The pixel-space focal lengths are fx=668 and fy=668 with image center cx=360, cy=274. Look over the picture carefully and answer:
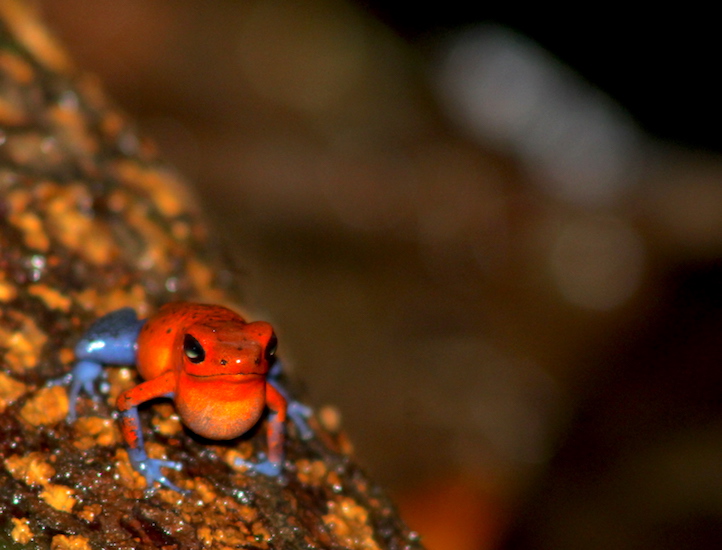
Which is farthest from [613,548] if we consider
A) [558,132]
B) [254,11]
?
[254,11]

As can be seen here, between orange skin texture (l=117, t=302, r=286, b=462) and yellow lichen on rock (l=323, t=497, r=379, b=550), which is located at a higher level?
orange skin texture (l=117, t=302, r=286, b=462)

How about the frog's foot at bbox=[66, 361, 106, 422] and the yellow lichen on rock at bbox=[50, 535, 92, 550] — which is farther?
the frog's foot at bbox=[66, 361, 106, 422]

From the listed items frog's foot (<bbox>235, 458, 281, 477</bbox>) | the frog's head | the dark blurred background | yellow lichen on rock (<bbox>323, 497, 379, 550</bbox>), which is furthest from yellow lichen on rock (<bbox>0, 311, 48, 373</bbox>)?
yellow lichen on rock (<bbox>323, 497, 379, 550</bbox>)

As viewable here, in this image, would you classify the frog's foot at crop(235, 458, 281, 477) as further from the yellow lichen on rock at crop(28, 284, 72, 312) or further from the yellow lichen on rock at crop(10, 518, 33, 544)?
the yellow lichen on rock at crop(28, 284, 72, 312)

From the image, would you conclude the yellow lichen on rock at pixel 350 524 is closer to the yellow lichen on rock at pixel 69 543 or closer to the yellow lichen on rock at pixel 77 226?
the yellow lichen on rock at pixel 69 543

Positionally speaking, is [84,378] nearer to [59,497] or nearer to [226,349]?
[59,497]

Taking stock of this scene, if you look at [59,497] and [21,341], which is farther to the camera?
[21,341]

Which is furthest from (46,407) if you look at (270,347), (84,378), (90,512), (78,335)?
(270,347)

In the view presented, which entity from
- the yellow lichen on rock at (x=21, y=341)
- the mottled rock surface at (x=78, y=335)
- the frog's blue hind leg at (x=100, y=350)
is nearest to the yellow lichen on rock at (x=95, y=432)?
the mottled rock surface at (x=78, y=335)
